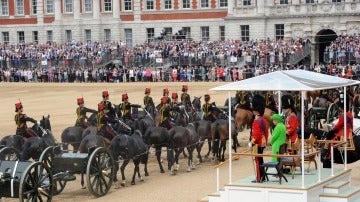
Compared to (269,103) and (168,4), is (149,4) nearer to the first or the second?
(168,4)

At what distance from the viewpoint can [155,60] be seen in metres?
57.8

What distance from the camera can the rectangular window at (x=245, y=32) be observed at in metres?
61.9

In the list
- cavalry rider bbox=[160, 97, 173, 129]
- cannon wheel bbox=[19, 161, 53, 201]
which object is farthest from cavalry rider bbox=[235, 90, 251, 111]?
cannon wheel bbox=[19, 161, 53, 201]

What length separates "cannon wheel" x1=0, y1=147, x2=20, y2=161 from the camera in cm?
1808

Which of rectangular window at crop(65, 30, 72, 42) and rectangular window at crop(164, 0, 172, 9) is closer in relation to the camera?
rectangular window at crop(164, 0, 172, 9)

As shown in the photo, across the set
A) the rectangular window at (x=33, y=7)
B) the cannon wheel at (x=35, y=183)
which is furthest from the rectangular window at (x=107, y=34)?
the cannon wheel at (x=35, y=183)

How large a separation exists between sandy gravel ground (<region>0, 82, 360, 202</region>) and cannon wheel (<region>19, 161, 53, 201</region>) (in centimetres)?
157

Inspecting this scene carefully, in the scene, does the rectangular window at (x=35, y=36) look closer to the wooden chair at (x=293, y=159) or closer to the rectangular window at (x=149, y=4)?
the rectangular window at (x=149, y=4)

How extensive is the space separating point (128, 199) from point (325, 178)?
4.58 metres

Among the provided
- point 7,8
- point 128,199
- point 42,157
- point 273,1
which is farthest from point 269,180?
point 7,8

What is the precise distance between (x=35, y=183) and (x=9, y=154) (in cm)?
296

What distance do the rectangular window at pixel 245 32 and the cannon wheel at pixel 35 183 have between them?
153 feet

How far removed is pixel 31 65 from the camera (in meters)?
A: 62.2

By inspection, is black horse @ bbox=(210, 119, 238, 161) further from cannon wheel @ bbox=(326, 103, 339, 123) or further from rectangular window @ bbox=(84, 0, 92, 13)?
rectangular window @ bbox=(84, 0, 92, 13)
